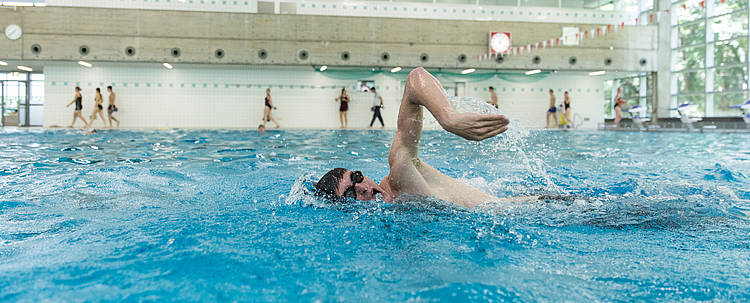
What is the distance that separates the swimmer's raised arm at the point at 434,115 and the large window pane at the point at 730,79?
1928 centimetres

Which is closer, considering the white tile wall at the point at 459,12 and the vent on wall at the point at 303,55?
the vent on wall at the point at 303,55

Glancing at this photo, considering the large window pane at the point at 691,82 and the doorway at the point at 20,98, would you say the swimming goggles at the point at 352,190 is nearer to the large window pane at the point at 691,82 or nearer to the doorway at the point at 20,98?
the doorway at the point at 20,98

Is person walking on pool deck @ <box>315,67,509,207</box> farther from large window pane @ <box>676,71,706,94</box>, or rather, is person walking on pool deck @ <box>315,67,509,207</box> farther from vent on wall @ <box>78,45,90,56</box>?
large window pane @ <box>676,71,706,94</box>

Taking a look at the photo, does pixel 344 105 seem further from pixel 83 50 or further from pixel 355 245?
pixel 355 245

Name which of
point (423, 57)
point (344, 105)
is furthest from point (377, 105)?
point (423, 57)

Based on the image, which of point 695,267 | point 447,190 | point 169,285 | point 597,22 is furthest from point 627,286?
point 597,22

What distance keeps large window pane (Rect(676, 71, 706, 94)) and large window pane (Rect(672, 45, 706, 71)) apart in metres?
0.29

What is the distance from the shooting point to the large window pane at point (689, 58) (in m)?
18.2

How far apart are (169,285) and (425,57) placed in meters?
14.7

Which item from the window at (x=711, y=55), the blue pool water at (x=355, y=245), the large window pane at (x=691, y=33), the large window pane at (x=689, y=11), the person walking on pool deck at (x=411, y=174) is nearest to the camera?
the blue pool water at (x=355, y=245)

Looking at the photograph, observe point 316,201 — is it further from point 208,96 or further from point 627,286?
point 208,96

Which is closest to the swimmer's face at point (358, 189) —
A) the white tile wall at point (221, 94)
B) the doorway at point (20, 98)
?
the white tile wall at point (221, 94)

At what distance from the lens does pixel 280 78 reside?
16.3m

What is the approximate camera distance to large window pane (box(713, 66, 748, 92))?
16.8m
